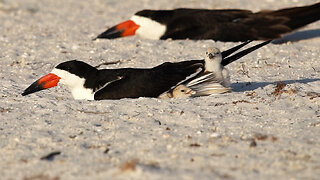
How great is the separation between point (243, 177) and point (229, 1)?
7.71 m

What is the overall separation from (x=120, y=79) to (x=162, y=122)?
2.84ft

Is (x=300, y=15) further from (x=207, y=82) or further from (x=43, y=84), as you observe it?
(x=43, y=84)

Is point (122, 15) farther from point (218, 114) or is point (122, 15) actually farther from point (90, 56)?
point (218, 114)

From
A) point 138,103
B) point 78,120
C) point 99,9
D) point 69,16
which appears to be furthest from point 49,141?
point 99,9

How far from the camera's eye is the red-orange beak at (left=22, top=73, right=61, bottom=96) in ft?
20.2

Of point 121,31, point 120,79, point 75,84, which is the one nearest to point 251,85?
point 120,79

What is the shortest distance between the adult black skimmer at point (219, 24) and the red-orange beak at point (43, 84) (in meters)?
2.62

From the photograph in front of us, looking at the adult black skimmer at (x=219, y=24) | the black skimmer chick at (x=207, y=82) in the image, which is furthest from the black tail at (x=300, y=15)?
the black skimmer chick at (x=207, y=82)

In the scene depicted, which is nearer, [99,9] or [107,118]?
[107,118]

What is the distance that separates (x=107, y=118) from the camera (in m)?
5.37

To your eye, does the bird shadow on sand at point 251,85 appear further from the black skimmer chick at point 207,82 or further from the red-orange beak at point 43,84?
the red-orange beak at point 43,84

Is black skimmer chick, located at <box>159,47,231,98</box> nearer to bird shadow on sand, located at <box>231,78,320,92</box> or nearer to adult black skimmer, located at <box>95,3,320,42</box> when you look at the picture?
bird shadow on sand, located at <box>231,78,320,92</box>

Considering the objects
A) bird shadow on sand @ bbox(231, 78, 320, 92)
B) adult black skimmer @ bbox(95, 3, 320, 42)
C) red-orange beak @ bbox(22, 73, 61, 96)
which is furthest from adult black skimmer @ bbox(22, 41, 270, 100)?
adult black skimmer @ bbox(95, 3, 320, 42)

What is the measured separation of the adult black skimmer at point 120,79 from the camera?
5.88m
